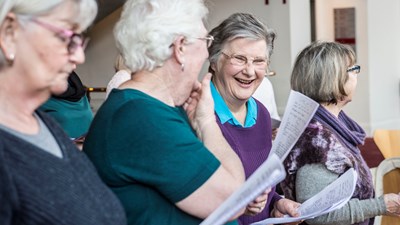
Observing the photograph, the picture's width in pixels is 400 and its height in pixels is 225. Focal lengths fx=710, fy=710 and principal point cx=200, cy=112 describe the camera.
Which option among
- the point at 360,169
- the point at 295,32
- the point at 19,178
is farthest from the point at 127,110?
the point at 295,32

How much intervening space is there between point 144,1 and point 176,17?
99 millimetres

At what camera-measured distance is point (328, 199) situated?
7.13 ft

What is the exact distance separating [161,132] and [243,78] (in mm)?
899

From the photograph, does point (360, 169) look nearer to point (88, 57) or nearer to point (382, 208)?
point (382, 208)

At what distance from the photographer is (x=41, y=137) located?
1.33 m

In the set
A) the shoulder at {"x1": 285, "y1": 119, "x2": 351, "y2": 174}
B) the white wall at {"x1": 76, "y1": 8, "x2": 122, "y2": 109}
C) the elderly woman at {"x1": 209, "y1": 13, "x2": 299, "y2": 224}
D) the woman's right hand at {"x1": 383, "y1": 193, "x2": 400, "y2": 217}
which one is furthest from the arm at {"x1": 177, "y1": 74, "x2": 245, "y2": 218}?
the white wall at {"x1": 76, "y1": 8, "x2": 122, "y2": 109}

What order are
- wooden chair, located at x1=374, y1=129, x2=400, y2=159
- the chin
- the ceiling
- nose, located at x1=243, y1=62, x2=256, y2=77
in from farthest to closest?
the ceiling → wooden chair, located at x1=374, y1=129, x2=400, y2=159 → nose, located at x1=243, y1=62, x2=256, y2=77 → the chin

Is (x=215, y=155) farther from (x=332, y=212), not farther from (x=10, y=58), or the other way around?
(x=332, y=212)

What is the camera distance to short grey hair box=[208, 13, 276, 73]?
2412mm

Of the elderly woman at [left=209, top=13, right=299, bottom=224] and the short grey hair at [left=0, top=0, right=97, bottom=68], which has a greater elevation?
the short grey hair at [left=0, top=0, right=97, bottom=68]

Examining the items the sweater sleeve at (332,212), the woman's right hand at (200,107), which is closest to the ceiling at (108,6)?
the sweater sleeve at (332,212)

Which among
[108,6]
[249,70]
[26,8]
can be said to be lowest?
[108,6]

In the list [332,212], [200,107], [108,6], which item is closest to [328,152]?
[332,212]

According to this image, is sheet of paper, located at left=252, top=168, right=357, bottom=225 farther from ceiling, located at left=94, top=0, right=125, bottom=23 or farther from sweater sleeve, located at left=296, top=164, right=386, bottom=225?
ceiling, located at left=94, top=0, right=125, bottom=23
